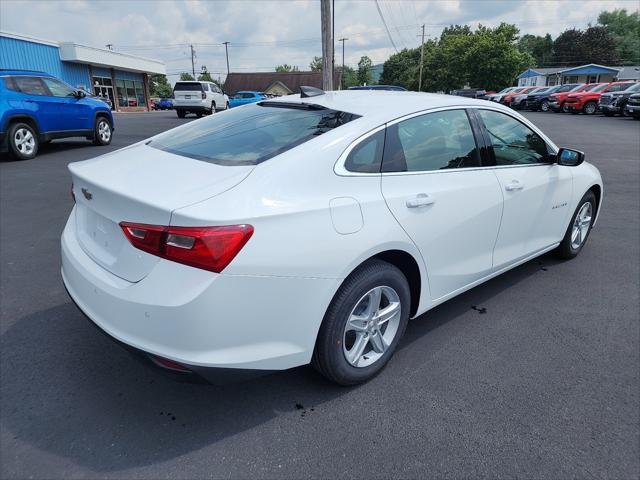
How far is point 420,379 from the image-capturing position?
277 centimetres

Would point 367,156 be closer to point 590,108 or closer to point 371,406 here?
point 371,406

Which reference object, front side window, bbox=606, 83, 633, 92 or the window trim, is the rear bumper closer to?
the window trim

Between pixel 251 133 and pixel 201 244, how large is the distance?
110 centimetres

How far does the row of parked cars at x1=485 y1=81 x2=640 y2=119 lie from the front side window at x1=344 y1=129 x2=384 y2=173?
2476 cm

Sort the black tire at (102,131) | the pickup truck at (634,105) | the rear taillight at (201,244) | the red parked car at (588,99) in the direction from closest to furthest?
the rear taillight at (201,244)
the black tire at (102,131)
the pickup truck at (634,105)
the red parked car at (588,99)

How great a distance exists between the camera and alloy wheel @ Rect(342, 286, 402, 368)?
8.50 ft

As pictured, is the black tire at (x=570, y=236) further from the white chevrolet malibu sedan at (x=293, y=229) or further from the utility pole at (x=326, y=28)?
the utility pole at (x=326, y=28)

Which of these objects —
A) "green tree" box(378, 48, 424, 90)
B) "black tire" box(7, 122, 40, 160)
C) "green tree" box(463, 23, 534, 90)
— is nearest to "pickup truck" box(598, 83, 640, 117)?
"black tire" box(7, 122, 40, 160)

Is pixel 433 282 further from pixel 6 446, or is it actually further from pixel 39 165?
pixel 39 165

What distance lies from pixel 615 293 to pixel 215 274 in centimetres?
363

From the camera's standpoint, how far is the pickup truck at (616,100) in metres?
23.5

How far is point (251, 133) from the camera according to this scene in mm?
2811

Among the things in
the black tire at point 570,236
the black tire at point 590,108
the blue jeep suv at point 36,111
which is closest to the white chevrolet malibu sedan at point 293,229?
the black tire at point 570,236

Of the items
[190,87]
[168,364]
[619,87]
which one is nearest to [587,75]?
[619,87]
